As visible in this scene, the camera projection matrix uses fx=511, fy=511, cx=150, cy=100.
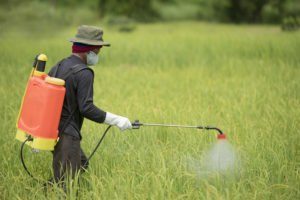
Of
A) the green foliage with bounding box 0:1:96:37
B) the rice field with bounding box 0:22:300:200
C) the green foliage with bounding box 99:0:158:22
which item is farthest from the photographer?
the green foliage with bounding box 99:0:158:22

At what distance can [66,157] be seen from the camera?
3.39 metres

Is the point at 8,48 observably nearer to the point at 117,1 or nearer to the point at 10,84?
the point at 10,84

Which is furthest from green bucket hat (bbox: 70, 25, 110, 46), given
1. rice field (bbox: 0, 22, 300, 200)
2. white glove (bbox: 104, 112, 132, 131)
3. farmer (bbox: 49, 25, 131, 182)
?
rice field (bbox: 0, 22, 300, 200)

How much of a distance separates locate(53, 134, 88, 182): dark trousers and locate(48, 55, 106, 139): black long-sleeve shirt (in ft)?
0.17

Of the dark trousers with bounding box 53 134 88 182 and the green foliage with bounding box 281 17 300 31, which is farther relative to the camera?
the green foliage with bounding box 281 17 300 31

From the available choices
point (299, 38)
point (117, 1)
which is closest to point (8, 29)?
point (299, 38)

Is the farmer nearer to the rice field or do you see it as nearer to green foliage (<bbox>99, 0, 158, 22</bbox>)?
the rice field

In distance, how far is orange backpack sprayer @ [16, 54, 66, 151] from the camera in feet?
10.4

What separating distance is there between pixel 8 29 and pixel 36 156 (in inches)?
553

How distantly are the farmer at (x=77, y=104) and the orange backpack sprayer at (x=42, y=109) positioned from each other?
14 cm

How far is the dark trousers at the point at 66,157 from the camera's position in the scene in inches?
134

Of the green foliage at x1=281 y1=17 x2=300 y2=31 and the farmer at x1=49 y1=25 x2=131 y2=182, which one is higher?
the green foliage at x1=281 y1=17 x2=300 y2=31

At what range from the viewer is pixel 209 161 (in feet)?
12.2

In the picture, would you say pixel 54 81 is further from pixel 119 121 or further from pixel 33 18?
pixel 33 18
